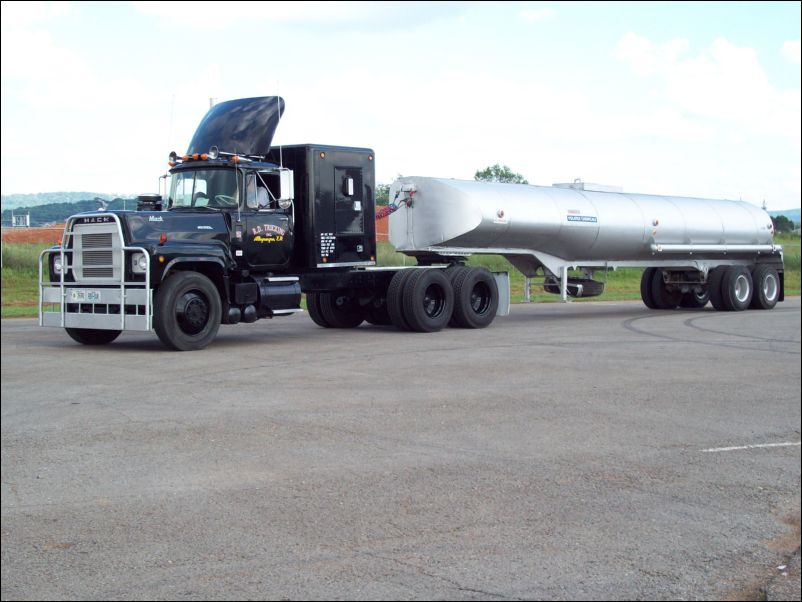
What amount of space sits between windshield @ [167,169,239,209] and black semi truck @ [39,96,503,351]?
0.03 m

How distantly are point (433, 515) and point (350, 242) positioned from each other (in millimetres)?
9136

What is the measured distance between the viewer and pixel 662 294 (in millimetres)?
28672

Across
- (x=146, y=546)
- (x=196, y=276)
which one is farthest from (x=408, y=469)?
(x=196, y=276)

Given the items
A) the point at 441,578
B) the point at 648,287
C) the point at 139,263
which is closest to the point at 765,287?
the point at 648,287

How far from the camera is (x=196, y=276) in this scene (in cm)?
1238

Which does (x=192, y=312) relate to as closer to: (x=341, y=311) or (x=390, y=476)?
(x=390, y=476)

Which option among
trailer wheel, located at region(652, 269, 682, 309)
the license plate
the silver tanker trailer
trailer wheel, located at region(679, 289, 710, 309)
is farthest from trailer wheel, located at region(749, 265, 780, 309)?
the license plate

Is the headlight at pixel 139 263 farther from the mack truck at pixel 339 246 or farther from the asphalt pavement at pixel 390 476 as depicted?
the asphalt pavement at pixel 390 476

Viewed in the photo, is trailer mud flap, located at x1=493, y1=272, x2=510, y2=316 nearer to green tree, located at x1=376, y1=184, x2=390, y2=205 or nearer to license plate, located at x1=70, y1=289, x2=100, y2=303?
green tree, located at x1=376, y1=184, x2=390, y2=205

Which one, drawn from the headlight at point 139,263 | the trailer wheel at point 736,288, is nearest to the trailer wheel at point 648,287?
the trailer wheel at point 736,288

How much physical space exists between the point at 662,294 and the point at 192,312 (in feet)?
60.3

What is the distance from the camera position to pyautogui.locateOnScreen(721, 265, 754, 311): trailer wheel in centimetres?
2669

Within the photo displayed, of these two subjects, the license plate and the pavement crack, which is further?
the pavement crack

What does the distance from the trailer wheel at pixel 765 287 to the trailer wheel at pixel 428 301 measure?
11.4 metres
